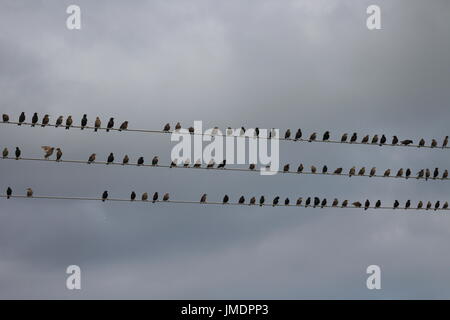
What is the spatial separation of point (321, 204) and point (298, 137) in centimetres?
413

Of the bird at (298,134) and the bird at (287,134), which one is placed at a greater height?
the bird at (287,134)

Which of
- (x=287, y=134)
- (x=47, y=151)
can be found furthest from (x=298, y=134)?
(x=47, y=151)

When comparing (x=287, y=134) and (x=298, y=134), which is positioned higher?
(x=287, y=134)

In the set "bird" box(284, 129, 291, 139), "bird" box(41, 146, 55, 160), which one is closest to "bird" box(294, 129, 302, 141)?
"bird" box(284, 129, 291, 139)

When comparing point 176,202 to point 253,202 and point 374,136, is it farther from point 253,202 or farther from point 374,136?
point 374,136

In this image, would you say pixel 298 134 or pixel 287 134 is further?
pixel 287 134

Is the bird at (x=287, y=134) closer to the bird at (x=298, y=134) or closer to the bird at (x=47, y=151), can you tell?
the bird at (x=298, y=134)

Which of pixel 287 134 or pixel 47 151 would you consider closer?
pixel 47 151

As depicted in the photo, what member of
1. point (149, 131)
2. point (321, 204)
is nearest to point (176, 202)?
point (149, 131)

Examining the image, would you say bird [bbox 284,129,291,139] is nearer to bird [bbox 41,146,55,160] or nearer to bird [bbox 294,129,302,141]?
bird [bbox 294,129,302,141]

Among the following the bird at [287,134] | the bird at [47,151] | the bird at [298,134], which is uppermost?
the bird at [287,134]

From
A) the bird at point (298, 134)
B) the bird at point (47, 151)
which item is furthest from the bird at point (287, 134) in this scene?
the bird at point (47, 151)

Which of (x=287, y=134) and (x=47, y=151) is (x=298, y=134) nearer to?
(x=287, y=134)

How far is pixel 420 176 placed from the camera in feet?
258
